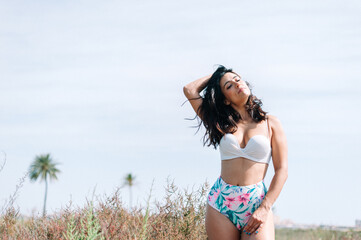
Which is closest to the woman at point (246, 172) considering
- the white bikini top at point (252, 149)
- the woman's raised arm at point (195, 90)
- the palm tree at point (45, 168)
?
the white bikini top at point (252, 149)

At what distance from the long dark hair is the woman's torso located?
96 mm

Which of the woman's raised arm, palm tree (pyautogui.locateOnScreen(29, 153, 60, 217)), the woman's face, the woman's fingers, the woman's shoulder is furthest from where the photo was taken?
palm tree (pyautogui.locateOnScreen(29, 153, 60, 217))

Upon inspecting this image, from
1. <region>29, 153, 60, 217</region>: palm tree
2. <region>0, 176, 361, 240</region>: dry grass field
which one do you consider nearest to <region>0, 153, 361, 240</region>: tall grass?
<region>0, 176, 361, 240</region>: dry grass field

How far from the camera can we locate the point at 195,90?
19.3 feet

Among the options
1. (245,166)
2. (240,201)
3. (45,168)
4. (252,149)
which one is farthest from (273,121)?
(45,168)

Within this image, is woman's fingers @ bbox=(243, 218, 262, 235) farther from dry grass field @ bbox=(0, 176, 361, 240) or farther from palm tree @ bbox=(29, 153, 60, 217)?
palm tree @ bbox=(29, 153, 60, 217)

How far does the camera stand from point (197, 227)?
7.23 metres

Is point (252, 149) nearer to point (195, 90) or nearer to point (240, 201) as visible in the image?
point (240, 201)

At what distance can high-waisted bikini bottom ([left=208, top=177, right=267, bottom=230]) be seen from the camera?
199 inches

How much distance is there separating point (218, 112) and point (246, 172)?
2.62 feet

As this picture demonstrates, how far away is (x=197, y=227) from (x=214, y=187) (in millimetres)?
2096

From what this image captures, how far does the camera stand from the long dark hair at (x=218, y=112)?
536 cm

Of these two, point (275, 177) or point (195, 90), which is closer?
point (275, 177)

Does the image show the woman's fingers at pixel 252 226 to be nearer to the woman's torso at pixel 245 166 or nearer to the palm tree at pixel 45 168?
the woman's torso at pixel 245 166
